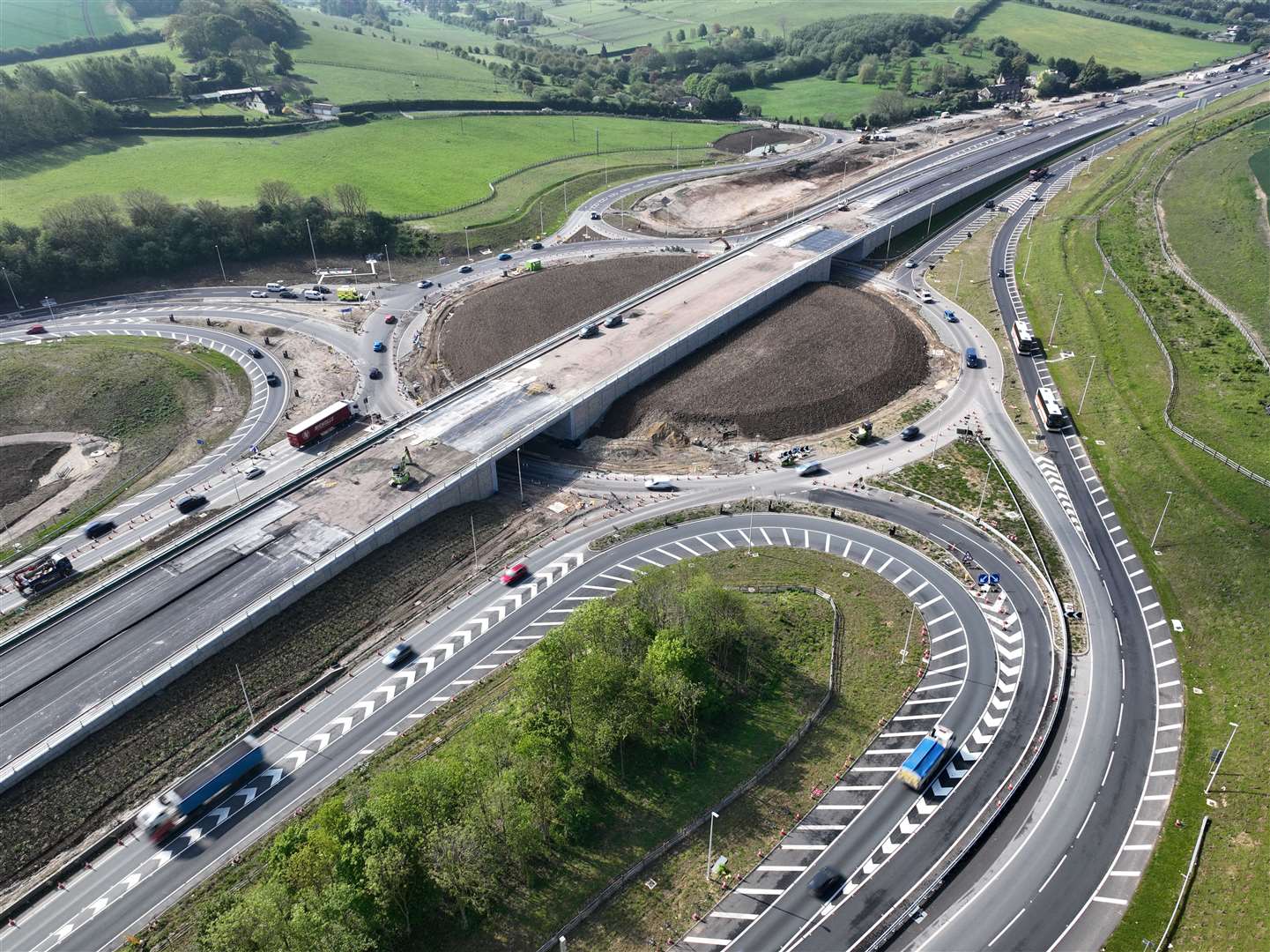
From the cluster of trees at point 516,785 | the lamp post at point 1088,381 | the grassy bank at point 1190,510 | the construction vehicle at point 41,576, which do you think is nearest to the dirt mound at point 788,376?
the lamp post at point 1088,381

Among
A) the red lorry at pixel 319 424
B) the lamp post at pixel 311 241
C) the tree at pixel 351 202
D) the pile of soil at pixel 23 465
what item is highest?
the tree at pixel 351 202

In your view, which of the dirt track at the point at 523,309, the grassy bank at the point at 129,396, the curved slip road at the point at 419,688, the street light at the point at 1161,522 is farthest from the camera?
the dirt track at the point at 523,309

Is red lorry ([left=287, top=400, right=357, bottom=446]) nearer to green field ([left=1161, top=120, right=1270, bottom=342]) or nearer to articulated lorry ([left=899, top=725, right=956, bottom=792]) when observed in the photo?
articulated lorry ([left=899, top=725, right=956, bottom=792])

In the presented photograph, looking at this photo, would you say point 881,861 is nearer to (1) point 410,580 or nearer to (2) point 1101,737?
(2) point 1101,737

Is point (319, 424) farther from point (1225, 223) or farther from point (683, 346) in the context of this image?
point (1225, 223)

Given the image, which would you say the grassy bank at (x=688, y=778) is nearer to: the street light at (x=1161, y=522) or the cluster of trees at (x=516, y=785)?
the cluster of trees at (x=516, y=785)

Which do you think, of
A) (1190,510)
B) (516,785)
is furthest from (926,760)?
(1190,510)

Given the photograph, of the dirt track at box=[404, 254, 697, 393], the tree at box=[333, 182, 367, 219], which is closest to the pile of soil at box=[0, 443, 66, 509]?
the dirt track at box=[404, 254, 697, 393]
